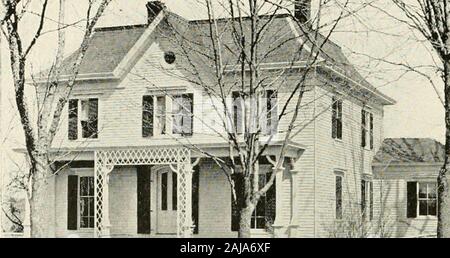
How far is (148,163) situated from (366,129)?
6.55 metres

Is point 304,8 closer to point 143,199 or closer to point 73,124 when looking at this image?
point 143,199

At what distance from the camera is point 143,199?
22.4 metres

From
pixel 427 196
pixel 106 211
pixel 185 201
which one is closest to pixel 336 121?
pixel 427 196

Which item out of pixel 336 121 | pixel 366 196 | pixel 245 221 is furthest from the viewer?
pixel 366 196

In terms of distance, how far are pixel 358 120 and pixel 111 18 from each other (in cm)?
855

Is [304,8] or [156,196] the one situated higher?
[304,8]

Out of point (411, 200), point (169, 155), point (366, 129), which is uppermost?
point (366, 129)

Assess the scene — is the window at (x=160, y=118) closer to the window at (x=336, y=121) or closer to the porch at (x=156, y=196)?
the porch at (x=156, y=196)

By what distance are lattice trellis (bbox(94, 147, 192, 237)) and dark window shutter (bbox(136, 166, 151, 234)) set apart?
1.97 ft

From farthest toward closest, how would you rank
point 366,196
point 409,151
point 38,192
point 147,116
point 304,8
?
point 409,151, point 366,196, point 147,116, point 304,8, point 38,192

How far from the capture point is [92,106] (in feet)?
72.8

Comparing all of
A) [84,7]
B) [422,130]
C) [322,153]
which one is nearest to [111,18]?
[84,7]

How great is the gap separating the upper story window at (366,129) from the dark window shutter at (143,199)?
21.9ft

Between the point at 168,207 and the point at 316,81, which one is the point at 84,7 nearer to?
the point at 316,81
